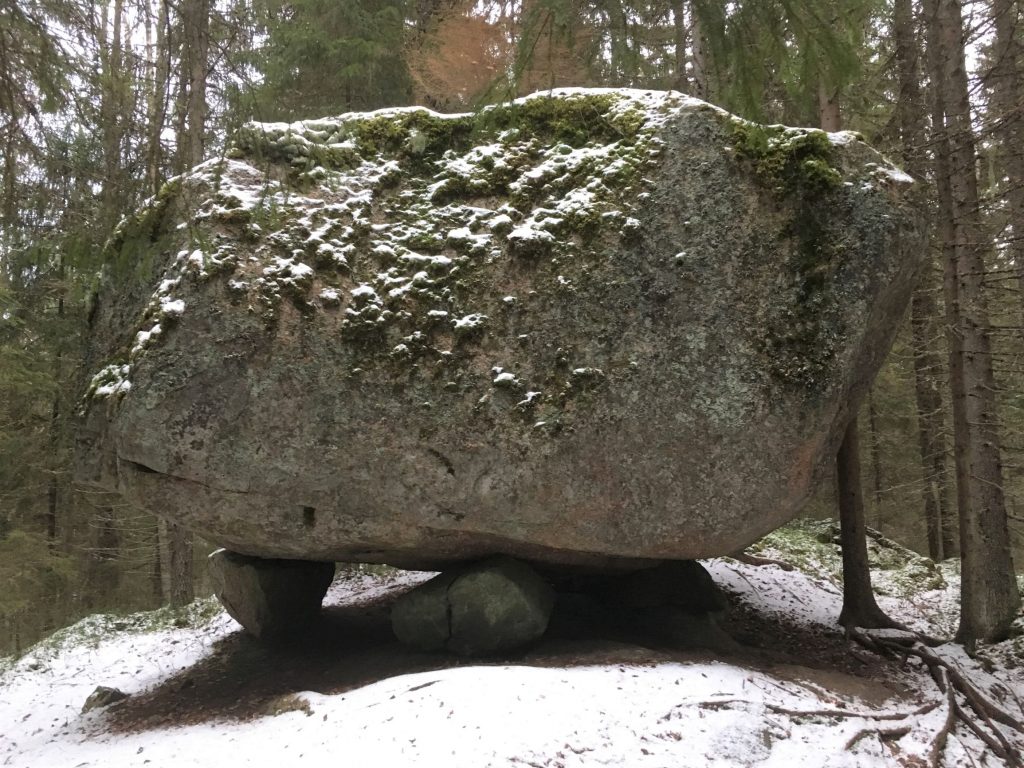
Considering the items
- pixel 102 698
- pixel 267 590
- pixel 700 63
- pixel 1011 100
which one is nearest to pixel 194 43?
pixel 267 590

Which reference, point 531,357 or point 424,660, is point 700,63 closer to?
point 531,357

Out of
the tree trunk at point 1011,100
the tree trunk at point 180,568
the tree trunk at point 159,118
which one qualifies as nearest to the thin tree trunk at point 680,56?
the tree trunk at point 1011,100

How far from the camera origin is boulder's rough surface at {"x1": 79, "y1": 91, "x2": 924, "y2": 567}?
248 inches

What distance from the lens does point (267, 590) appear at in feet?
25.8

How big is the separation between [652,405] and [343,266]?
3.15m

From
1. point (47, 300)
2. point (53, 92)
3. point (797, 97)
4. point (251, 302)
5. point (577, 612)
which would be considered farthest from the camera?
point (47, 300)

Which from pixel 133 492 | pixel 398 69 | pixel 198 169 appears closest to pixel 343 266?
pixel 198 169

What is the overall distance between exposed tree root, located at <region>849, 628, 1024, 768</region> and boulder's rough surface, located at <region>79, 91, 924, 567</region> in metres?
1.91

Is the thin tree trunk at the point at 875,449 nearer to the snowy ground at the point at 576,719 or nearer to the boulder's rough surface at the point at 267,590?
the snowy ground at the point at 576,719

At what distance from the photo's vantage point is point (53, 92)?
3.79 m

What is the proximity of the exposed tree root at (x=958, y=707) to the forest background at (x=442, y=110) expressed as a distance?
0.86 meters

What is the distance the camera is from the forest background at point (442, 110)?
13.1 ft

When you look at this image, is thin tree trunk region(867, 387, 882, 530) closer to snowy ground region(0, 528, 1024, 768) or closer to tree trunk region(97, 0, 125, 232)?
snowy ground region(0, 528, 1024, 768)

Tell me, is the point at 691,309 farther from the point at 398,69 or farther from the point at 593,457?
the point at 398,69
